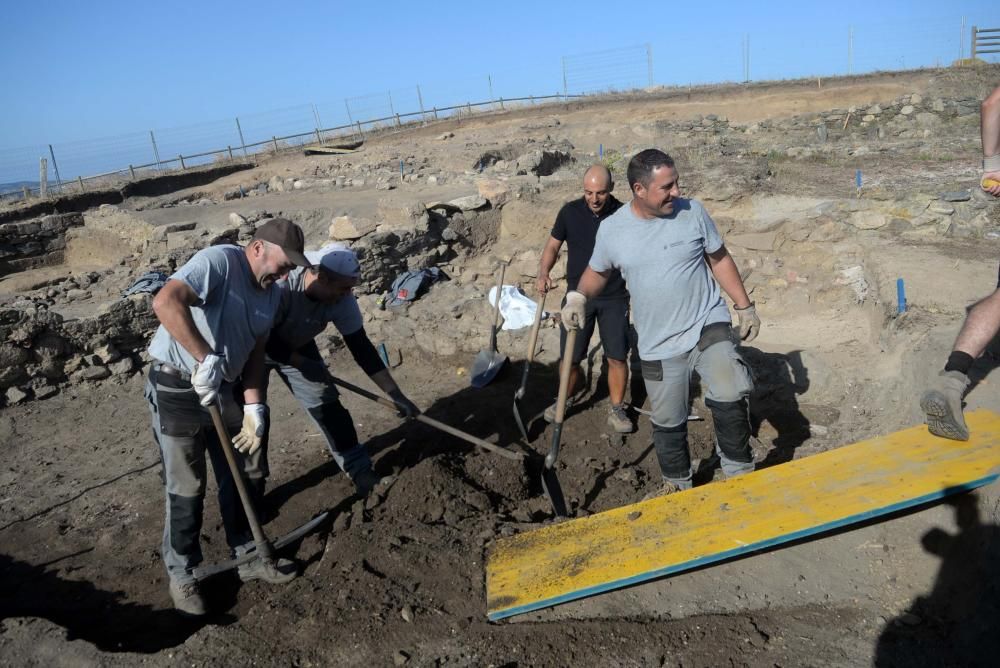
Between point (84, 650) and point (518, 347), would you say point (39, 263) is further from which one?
point (84, 650)

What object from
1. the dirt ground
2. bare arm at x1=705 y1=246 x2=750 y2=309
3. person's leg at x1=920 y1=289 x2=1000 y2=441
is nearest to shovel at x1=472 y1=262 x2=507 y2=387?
the dirt ground

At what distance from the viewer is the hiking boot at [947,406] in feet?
9.46

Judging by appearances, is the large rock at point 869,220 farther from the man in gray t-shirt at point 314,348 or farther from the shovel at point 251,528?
→ the shovel at point 251,528

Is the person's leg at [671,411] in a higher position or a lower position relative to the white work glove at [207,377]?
lower

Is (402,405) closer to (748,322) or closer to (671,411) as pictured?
(671,411)

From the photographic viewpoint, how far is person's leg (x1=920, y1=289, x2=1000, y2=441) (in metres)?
2.89

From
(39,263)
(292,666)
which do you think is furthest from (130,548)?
(39,263)

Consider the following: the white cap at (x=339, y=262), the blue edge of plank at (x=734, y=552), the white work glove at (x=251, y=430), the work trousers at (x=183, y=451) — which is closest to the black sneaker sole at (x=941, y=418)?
the blue edge of plank at (x=734, y=552)

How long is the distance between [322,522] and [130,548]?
118 centimetres

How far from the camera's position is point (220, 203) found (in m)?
12.9

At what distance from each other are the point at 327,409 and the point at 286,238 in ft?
4.39

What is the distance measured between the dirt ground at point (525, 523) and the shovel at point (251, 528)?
17cm

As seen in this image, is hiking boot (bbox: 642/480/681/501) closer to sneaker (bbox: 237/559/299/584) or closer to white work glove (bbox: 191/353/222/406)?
sneaker (bbox: 237/559/299/584)

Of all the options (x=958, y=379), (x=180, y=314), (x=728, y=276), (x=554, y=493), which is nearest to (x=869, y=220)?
(x=958, y=379)
